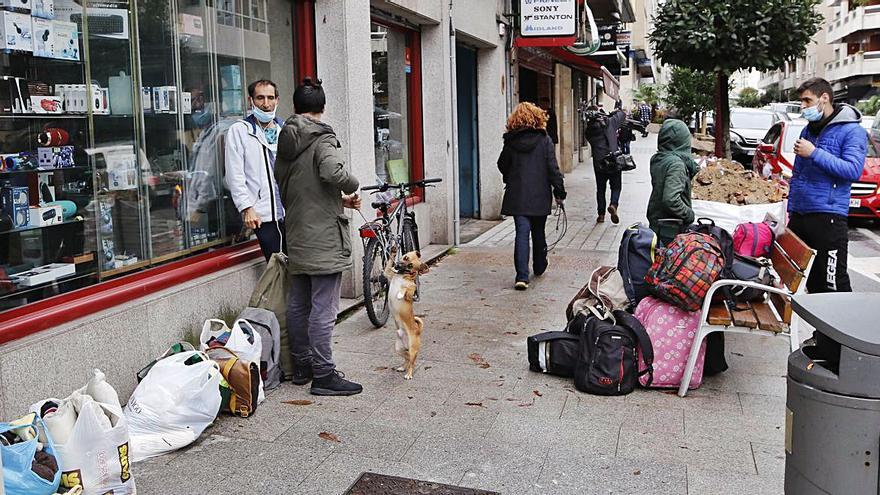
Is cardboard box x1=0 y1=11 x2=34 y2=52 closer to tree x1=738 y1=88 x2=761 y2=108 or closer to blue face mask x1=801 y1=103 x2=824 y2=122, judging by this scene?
blue face mask x1=801 y1=103 x2=824 y2=122

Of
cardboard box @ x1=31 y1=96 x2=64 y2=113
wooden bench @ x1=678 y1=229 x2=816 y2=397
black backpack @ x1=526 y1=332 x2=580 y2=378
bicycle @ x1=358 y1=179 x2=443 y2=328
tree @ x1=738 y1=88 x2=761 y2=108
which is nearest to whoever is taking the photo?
cardboard box @ x1=31 y1=96 x2=64 y2=113

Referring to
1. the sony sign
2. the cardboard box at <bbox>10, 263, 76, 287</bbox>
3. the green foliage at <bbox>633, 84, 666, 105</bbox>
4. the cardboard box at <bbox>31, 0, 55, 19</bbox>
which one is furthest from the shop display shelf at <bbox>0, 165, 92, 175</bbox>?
the green foliage at <bbox>633, 84, 666, 105</bbox>

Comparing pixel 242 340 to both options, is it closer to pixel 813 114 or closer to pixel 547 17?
pixel 813 114

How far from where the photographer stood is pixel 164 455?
14.5 feet

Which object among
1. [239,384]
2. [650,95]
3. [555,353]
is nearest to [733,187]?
[555,353]

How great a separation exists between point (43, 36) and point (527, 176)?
496 centimetres

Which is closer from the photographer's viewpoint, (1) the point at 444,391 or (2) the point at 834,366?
(2) the point at 834,366

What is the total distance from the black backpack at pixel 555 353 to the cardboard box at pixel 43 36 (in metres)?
3.49

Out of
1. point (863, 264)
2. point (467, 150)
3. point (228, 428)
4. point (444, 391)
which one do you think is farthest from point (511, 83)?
point (228, 428)

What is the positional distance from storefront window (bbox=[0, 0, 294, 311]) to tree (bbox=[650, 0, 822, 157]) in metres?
Answer: 6.12

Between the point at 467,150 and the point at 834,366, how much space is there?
11.0m

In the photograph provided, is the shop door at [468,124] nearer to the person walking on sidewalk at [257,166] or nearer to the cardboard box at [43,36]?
the person walking on sidewalk at [257,166]

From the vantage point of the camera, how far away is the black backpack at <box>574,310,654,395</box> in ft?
17.4

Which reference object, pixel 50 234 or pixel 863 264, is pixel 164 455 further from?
pixel 863 264
